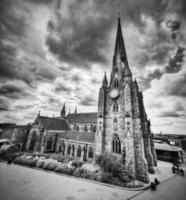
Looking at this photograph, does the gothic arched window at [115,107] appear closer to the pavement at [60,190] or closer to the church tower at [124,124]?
the church tower at [124,124]

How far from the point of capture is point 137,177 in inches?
597

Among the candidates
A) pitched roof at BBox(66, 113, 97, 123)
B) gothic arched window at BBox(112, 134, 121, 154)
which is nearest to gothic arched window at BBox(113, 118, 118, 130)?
gothic arched window at BBox(112, 134, 121, 154)

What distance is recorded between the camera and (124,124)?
63.0 feet

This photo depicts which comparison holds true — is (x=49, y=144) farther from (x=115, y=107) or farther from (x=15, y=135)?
(x=115, y=107)

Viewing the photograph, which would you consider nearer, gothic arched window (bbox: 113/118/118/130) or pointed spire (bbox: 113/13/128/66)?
gothic arched window (bbox: 113/118/118/130)

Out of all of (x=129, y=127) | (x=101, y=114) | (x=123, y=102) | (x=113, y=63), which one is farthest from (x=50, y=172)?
(x=113, y=63)

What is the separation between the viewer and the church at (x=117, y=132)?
1689 centimetres

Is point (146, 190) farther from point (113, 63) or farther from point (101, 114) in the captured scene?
point (113, 63)

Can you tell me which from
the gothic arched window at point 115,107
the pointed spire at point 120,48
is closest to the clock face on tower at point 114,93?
the gothic arched window at point 115,107

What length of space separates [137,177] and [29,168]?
17783 millimetres

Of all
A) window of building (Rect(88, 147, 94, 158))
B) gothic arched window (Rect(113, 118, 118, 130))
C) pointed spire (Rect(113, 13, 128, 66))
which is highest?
pointed spire (Rect(113, 13, 128, 66))

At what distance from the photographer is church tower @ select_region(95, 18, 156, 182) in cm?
1634

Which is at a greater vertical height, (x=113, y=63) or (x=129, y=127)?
(x=113, y=63)

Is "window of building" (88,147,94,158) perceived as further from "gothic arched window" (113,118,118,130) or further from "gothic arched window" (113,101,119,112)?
"gothic arched window" (113,101,119,112)
